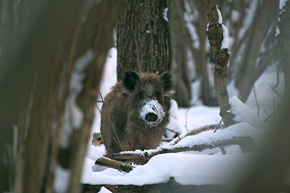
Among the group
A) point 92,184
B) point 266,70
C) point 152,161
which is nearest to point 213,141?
point 152,161

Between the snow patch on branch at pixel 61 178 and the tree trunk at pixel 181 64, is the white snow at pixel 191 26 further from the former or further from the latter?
the snow patch on branch at pixel 61 178

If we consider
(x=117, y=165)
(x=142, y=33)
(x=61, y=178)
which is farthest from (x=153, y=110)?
(x=61, y=178)

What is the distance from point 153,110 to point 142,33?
1449 mm

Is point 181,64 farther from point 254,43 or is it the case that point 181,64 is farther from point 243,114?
point 243,114

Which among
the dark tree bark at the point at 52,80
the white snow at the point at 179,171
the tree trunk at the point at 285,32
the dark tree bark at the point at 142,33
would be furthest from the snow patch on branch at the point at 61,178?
the dark tree bark at the point at 142,33

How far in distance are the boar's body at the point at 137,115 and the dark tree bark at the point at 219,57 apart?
189 centimetres

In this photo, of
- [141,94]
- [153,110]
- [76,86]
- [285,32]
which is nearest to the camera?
[76,86]

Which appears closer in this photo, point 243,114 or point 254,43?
point 243,114

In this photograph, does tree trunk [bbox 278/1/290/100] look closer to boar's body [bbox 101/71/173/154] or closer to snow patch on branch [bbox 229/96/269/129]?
snow patch on branch [bbox 229/96/269/129]

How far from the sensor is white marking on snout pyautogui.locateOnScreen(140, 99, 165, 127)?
20.0ft

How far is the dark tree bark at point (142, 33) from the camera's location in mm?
6719

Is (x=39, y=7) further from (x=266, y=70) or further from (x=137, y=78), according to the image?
(x=266, y=70)

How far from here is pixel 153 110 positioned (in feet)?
20.0

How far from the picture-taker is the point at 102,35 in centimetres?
174
